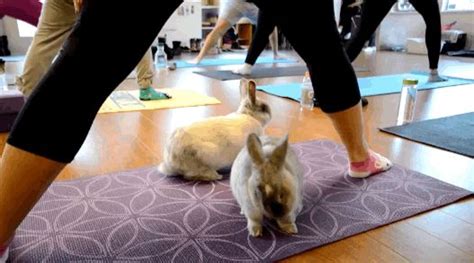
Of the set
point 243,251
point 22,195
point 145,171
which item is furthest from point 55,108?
point 145,171

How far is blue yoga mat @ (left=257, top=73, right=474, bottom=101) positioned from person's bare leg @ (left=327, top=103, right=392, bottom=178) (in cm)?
117

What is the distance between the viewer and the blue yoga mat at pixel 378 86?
2.73 m

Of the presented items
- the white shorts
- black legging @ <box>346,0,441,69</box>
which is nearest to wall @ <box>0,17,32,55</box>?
the white shorts

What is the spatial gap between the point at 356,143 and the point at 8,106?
1.45 meters

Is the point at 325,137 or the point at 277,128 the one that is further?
the point at 277,128

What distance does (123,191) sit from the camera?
1.22 meters

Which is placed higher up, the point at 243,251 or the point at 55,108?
the point at 55,108

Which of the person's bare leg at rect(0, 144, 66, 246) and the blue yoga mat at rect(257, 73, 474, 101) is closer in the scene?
the person's bare leg at rect(0, 144, 66, 246)

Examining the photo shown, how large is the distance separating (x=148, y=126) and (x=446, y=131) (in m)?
1.36

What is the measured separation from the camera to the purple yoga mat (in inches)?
36.3

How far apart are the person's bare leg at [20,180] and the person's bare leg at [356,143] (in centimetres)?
82

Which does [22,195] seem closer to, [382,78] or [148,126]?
[148,126]

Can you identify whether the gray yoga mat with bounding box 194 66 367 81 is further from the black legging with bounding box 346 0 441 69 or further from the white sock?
the black legging with bounding box 346 0 441 69

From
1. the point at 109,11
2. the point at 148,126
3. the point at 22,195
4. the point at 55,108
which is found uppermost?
the point at 109,11
